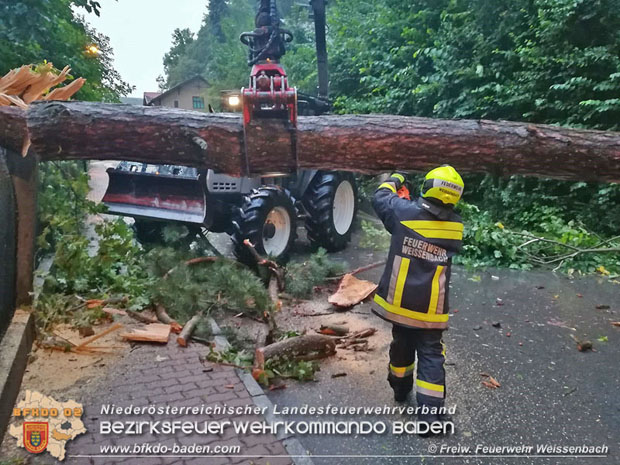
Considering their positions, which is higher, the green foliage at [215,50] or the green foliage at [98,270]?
the green foliage at [215,50]

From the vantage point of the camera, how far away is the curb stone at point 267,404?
8.80 feet

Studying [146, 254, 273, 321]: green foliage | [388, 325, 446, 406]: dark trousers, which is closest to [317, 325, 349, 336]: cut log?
[146, 254, 273, 321]: green foliage

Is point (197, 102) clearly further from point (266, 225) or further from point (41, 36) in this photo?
point (266, 225)

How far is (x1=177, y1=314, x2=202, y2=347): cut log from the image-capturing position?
405 cm

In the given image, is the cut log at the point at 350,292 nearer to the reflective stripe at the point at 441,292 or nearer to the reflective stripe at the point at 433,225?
the reflective stripe at the point at 441,292

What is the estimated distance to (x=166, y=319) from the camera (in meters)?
4.52

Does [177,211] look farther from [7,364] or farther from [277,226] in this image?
[7,364]

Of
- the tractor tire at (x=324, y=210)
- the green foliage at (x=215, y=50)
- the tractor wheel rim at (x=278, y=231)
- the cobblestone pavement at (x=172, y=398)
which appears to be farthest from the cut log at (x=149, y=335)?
the green foliage at (x=215, y=50)

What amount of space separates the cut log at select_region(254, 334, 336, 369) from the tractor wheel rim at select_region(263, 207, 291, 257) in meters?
3.04

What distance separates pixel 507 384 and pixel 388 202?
179 cm

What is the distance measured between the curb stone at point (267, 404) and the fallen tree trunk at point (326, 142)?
1.51 meters

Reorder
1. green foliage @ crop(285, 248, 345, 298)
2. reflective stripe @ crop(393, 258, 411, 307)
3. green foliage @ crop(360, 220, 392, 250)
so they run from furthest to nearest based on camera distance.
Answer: green foliage @ crop(360, 220, 392, 250) < green foliage @ crop(285, 248, 345, 298) < reflective stripe @ crop(393, 258, 411, 307)

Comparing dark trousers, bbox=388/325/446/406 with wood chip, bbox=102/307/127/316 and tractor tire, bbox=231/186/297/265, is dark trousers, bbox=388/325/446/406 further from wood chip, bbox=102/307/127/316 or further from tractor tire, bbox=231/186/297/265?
tractor tire, bbox=231/186/297/265

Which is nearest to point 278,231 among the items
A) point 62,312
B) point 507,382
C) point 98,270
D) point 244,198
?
point 244,198
